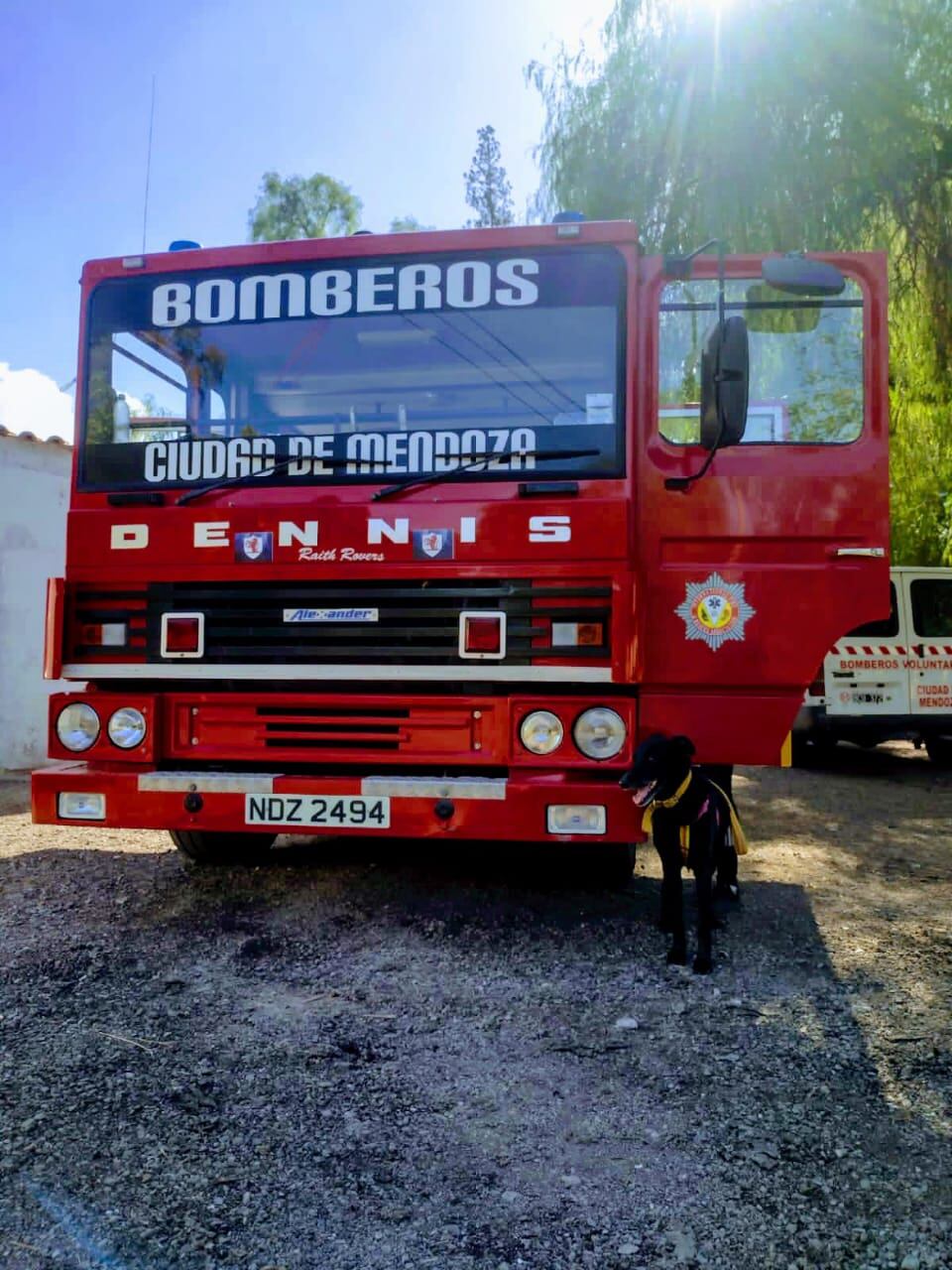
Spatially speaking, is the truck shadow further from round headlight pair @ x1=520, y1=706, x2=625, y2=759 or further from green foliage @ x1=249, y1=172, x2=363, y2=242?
green foliage @ x1=249, y1=172, x2=363, y2=242

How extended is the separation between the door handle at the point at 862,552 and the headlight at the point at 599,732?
1.17 m

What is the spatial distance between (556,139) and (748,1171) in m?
11.9

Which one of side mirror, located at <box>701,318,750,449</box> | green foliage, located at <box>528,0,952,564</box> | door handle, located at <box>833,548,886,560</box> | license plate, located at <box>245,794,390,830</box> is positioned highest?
green foliage, located at <box>528,0,952,564</box>

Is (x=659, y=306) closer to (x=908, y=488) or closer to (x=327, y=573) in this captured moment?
(x=327, y=573)

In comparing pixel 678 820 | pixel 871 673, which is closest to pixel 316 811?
pixel 678 820

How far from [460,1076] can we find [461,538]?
6.63 ft

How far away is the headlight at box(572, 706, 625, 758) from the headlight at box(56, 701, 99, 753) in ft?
6.88

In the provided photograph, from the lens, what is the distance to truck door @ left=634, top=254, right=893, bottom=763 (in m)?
4.32

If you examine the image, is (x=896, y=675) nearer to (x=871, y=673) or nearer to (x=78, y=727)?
(x=871, y=673)

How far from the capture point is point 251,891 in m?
5.16

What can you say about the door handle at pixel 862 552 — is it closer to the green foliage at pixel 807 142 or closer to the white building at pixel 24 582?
the green foliage at pixel 807 142

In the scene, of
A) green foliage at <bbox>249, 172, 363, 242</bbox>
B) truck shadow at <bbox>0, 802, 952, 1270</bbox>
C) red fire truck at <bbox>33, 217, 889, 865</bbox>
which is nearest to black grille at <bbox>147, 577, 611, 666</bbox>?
red fire truck at <bbox>33, 217, 889, 865</bbox>

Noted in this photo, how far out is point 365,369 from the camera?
14.6 ft

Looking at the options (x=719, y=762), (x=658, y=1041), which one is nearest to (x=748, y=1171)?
(x=658, y=1041)
